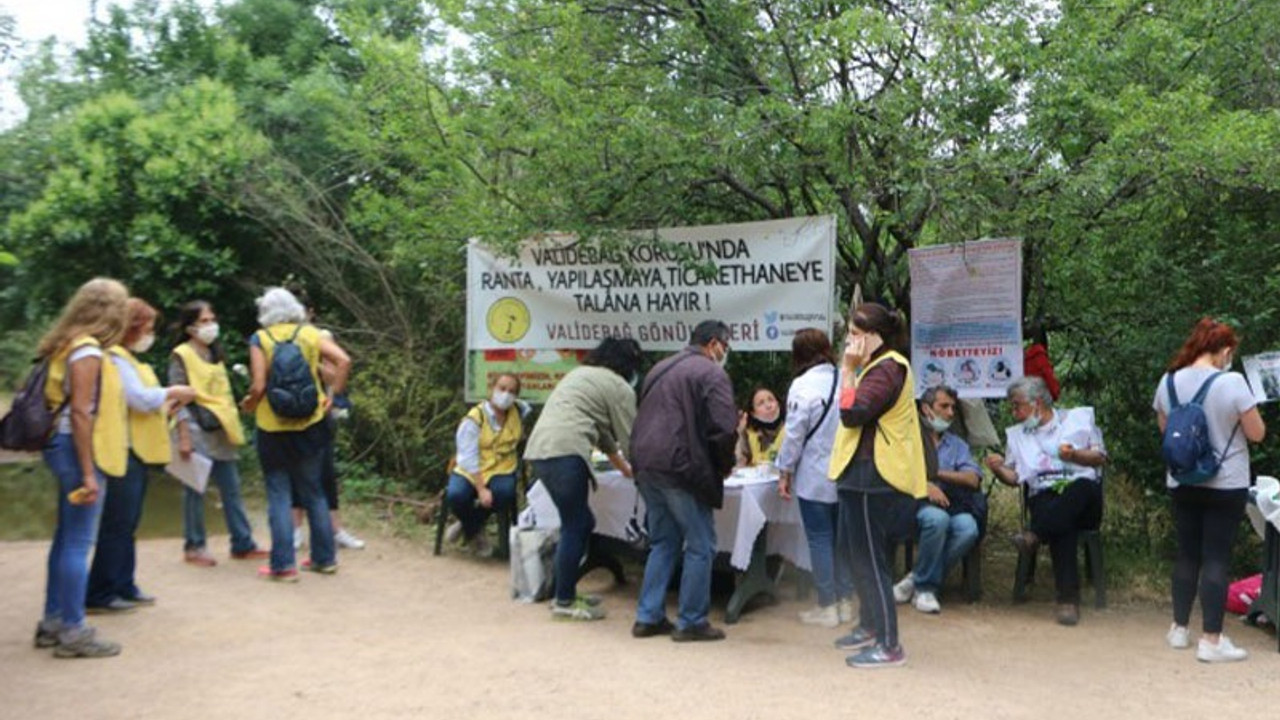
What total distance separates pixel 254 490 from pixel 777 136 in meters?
5.89

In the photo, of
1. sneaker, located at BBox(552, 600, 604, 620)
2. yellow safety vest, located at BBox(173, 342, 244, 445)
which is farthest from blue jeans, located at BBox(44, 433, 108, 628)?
sneaker, located at BBox(552, 600, 604, 620)

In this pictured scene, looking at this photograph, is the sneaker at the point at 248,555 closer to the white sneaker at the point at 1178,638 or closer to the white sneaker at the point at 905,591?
the white sneaker at the point at 905,591

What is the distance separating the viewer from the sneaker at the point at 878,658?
566cm

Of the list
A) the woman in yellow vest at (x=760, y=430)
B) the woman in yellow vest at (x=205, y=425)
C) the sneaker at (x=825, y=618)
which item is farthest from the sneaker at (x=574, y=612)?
the woman in yellow vest at (x=205, y=425)

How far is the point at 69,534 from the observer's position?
547cm

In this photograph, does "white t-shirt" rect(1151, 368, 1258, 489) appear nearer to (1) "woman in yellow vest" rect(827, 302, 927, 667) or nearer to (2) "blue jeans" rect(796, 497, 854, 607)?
(1) "woman in yellow vest" rect(827, 302, 927, 667)

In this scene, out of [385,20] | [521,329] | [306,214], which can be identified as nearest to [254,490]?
[306,214]

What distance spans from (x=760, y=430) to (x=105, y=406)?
12.9 feet

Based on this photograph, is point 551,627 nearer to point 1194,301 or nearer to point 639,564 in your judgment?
point 639,564

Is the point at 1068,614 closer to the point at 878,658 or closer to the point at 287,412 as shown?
the point at 878,658

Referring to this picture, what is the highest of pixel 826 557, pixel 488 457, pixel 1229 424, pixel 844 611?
pixel 1229 424

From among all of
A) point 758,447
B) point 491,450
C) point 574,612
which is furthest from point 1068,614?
point 491,450

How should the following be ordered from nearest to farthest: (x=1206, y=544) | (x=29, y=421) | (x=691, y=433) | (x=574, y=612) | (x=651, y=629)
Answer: (x=29, y=421), (x=1206, y=544), (x=691, y=433), (x=651, y=629), (x=574, y=612)

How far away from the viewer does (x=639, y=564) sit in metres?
7.93
